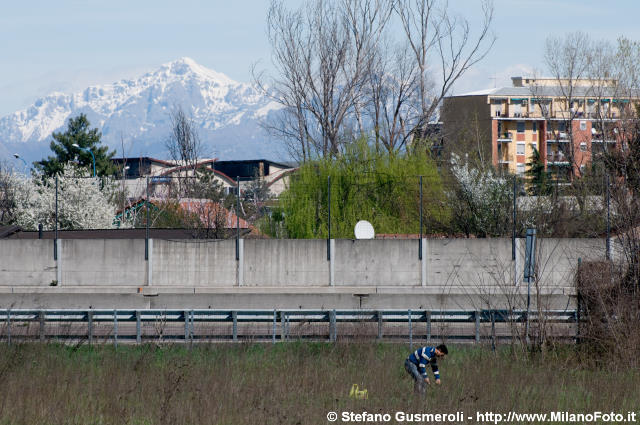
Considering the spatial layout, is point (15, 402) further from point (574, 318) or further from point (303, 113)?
point (303, 113)

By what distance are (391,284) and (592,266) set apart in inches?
528

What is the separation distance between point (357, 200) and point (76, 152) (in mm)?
46691

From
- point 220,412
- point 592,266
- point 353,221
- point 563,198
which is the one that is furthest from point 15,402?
point 563,198

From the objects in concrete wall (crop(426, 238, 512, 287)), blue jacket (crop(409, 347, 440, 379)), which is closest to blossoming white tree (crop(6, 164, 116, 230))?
concrete wall (crop(426, 238, 512, 287))

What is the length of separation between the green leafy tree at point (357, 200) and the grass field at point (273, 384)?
47.9ft

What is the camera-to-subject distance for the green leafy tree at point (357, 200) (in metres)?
31.7

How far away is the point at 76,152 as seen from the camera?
240 ft

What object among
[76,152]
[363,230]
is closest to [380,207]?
[363,230]

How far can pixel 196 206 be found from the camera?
104ft

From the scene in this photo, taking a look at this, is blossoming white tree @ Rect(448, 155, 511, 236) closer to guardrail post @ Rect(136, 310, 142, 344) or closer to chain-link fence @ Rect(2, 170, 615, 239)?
chain-link fence @ Rect(2, 170, 615, 239)

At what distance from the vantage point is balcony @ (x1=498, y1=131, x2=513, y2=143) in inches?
4137

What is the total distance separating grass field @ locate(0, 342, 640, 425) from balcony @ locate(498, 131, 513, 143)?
9088cm

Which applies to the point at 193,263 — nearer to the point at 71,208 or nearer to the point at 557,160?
the point at 71,208

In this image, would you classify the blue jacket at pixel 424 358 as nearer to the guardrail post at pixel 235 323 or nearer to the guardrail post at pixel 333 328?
the guardrail post at pixel 333 328
